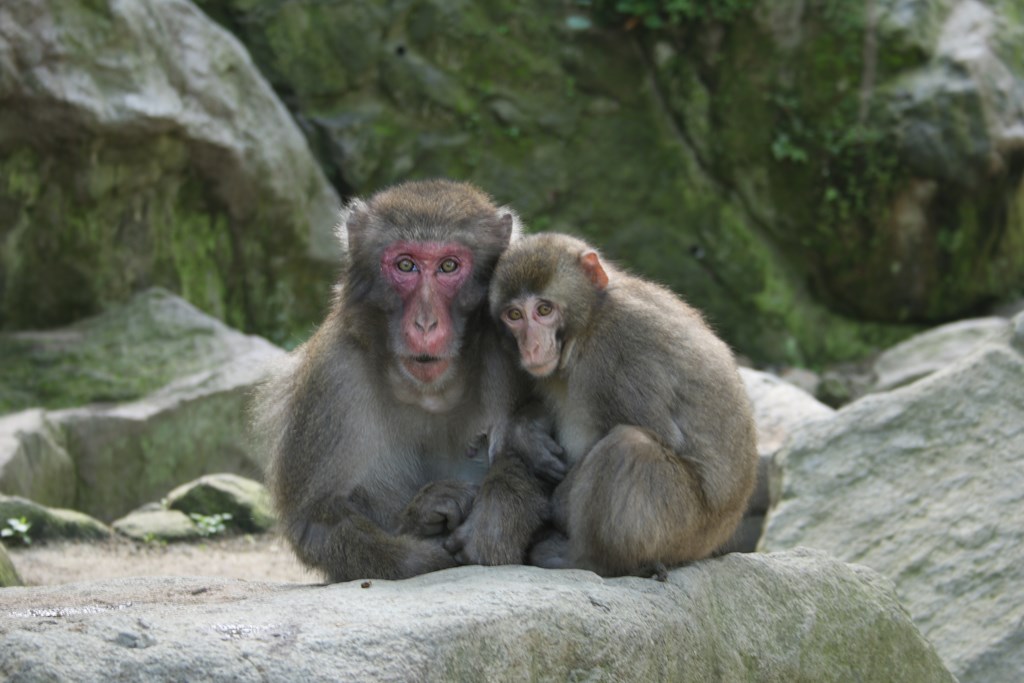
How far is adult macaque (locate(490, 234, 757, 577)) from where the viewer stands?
4684 mm

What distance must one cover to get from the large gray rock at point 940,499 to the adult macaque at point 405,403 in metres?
2.31

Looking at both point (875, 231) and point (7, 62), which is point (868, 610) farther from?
point (875, 231)

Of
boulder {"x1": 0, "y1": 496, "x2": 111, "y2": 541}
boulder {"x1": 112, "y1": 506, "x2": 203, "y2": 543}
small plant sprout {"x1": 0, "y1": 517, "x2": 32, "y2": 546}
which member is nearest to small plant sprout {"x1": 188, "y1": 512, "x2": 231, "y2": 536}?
boulder {"x1": 112, "y1": 506, "x2": 203, "y2": 543}

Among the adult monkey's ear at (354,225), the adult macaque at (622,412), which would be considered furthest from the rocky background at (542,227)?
the adult monkey's ear at (354,225)

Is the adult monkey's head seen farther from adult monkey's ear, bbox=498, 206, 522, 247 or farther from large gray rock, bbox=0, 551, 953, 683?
large gray rock, bbox=0, 551, 953, 683

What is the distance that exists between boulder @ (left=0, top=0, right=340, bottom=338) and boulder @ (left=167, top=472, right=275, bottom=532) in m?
2.00

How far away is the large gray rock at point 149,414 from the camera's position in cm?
886

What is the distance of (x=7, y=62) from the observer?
9.02m

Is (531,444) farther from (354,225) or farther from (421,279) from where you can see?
(354,225)

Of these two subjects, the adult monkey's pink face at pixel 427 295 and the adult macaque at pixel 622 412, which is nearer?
the adult macaque at pixel 622 412

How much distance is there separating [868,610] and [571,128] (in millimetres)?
8709

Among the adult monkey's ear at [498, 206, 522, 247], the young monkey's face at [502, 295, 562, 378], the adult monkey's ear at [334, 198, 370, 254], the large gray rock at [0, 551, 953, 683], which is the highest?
the adult monkey's ear at [498, 206, 522, 247]

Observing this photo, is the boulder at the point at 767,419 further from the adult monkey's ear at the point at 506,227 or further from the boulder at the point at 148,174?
the boulder at the point at 148,174

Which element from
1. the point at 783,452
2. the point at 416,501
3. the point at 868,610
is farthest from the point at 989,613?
the point at 416,501
